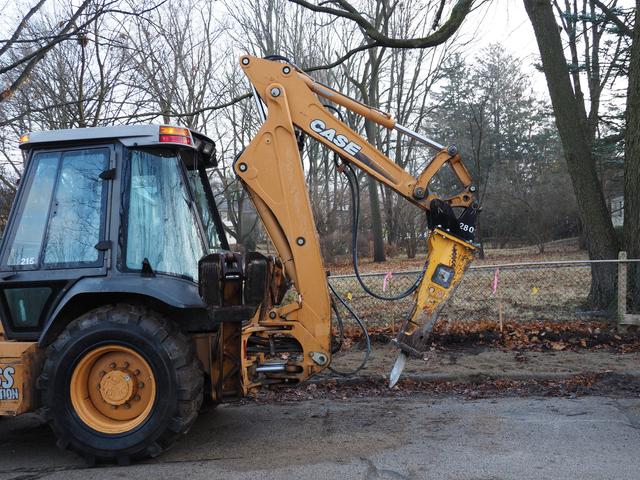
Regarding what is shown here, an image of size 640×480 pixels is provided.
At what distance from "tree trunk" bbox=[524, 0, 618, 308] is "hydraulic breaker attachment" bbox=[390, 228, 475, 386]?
5.15 meters

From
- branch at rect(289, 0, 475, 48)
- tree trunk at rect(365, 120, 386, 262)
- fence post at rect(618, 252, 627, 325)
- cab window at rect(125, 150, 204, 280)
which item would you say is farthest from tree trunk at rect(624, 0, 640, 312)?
tree trunk at rect(365, 120, 386, 262)

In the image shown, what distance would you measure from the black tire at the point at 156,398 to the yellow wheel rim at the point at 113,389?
0.17 ft

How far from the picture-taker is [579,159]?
9.52 m

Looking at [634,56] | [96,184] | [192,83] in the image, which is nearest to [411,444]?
[96,184]

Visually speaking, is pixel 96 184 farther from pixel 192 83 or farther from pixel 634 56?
pixel 192 83

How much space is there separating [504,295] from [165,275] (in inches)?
284

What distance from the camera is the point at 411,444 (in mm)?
4734

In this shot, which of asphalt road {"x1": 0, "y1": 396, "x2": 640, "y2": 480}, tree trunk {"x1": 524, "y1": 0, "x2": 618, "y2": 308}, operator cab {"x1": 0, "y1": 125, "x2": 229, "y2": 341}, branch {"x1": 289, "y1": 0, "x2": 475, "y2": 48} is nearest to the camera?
asphalt road {"x1": 0, "y1": 396, "x2": 640, "y2": 480}

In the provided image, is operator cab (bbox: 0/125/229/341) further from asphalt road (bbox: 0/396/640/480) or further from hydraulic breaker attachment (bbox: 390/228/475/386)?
hydraulic breaker attachment (bbox: 390/228/475/386)

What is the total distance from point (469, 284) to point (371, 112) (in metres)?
5.54

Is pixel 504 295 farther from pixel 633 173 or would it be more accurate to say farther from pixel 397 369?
pixel 397 369

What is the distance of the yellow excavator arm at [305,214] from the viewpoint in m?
4.98

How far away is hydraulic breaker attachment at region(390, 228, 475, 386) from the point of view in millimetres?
5027

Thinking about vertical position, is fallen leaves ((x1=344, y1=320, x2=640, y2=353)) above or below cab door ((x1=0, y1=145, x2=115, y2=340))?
below
